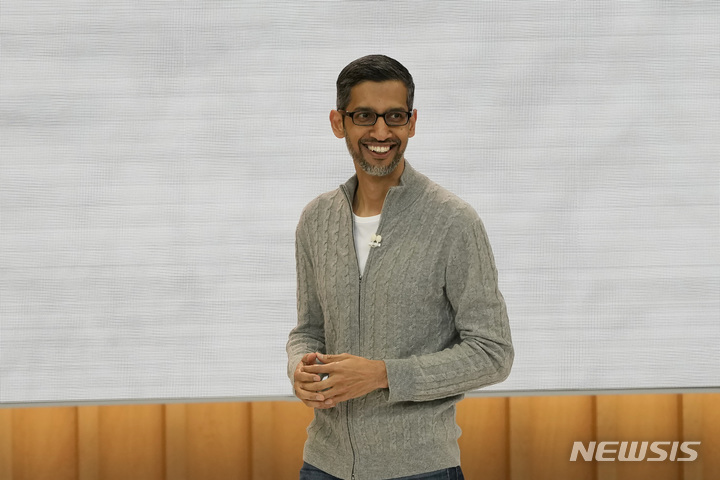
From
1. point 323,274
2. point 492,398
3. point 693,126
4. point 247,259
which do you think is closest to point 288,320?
point 247,259

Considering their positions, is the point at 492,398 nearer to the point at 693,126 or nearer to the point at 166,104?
the point at 693,126

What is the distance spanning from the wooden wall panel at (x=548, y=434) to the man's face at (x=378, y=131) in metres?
1.18

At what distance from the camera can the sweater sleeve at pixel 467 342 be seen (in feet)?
4.41

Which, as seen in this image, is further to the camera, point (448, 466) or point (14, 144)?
point (14, 144)

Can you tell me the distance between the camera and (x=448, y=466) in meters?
1.44

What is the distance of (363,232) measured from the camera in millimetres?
1508

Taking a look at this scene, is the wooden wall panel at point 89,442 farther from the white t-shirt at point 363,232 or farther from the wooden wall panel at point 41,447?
the white t-shirt at point 363,232

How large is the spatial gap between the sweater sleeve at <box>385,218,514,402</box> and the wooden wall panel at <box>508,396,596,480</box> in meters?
1.03

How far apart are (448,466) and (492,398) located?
0.97 meters

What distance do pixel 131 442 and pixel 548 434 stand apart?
1255mm

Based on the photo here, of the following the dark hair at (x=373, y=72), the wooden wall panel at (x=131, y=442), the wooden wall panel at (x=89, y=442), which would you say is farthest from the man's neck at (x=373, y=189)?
the wooden wall panel at (x=89, y=442)

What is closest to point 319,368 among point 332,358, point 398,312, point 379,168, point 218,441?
point 332,358

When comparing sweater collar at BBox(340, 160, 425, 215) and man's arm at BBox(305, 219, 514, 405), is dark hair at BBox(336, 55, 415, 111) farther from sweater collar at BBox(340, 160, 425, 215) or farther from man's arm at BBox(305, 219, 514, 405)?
man's arm at BBox(305, 219, 514, 405)

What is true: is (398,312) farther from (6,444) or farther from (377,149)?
(6,444)
